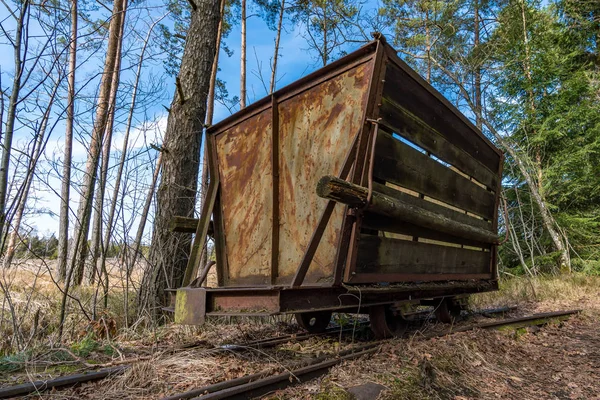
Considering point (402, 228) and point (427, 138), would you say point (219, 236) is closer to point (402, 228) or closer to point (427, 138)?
point (402, 228)

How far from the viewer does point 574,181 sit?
13.5 meters

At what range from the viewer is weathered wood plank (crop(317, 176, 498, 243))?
9.26ft

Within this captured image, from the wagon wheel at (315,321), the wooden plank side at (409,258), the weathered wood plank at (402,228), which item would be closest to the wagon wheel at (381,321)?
the wooden plank side at (409,258)

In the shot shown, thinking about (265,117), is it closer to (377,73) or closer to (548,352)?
(377,73)

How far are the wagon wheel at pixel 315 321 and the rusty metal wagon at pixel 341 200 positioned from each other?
0.02m

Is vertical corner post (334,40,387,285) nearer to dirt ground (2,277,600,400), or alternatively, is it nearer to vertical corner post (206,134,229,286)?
dirt ground (2,277,600,400)

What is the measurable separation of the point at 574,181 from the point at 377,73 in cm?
1332

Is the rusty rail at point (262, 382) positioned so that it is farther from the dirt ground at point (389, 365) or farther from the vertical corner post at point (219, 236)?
the vertical corner post at point (219, 236)

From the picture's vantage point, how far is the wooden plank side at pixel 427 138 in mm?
3729

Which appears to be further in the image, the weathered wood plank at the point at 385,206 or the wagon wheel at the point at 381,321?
the wagon wheel at the point at 381,321

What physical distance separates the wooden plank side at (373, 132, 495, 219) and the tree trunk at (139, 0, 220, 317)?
3.11m

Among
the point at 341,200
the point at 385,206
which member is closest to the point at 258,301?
the point at 341,200

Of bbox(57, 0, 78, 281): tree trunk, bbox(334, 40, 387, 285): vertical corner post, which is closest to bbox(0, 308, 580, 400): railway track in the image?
bbox(334, 40, 387, 285): vertical corner post

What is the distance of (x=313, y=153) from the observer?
4098 millimetres
